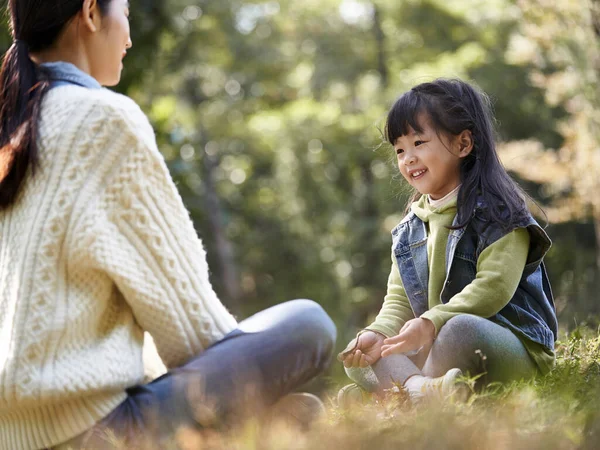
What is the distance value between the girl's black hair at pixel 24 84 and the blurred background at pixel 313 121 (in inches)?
330

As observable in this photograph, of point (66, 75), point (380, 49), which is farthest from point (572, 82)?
point (380, 49)

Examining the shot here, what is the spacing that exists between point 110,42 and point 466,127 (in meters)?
1.06

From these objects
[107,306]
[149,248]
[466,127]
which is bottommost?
[107,306]

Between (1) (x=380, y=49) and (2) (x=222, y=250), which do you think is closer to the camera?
(1) (x=380, y=49)

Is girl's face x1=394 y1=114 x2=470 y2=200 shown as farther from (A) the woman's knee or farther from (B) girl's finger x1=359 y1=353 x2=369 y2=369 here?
(A) the woman's knee

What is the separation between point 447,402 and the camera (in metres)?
1.72

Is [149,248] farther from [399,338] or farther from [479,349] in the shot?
[479,349]

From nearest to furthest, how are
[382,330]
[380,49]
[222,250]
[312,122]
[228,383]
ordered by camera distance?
[228,383] < [382,330] < [312,122] < [380,49] < [222,250]

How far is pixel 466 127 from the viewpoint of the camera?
2.50 metres

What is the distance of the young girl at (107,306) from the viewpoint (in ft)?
5.95

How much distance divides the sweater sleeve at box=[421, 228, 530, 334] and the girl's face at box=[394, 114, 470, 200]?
12.5 inches

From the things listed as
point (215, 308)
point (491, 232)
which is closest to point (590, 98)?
point (491, 232)

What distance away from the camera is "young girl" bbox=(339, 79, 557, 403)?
2141 millimetres

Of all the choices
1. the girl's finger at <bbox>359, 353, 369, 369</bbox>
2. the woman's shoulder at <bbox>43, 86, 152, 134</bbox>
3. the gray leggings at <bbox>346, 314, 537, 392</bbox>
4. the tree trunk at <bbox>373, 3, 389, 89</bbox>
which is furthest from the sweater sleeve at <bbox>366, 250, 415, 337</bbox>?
the tree trunk at <bbox>373, 3, 389, 89</bbox>
